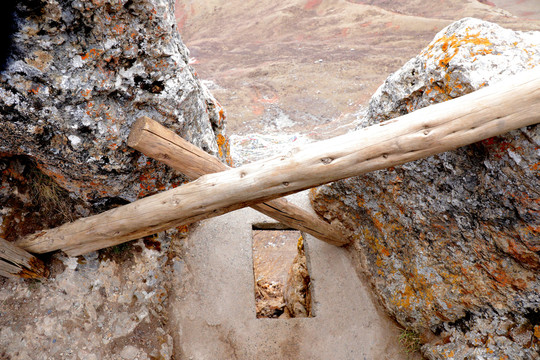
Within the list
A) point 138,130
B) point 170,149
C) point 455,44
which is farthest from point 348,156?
point 138,130

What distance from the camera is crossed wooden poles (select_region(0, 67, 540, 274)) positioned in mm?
2127

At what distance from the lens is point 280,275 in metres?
7.44

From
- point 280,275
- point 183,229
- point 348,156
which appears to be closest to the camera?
point 348,156

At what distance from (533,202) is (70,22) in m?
3.76

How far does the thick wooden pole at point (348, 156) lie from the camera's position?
2.11 metres

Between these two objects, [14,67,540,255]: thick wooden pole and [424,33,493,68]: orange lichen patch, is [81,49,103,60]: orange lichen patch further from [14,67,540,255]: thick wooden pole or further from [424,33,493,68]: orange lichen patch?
[424,33,493,68]: orange lichen patch

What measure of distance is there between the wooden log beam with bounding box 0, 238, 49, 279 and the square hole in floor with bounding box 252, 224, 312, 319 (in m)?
2.67

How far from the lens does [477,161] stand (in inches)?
107

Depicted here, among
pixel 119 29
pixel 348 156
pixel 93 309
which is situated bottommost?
pixel 93 309

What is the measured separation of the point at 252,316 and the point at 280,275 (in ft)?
11.2


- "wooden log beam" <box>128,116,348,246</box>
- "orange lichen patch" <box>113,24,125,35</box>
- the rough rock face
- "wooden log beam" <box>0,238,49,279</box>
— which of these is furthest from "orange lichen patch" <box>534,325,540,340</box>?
"wooden log beam" <box>0,238,49,279</box>

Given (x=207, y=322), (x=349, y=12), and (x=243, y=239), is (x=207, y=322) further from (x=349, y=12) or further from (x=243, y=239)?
(x=349, y=12)

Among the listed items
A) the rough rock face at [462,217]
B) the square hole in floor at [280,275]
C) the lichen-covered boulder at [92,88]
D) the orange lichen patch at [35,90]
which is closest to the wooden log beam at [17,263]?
the lichen-covered boulder at [92,88]

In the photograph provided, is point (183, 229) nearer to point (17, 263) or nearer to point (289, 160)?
point (17, 263)
